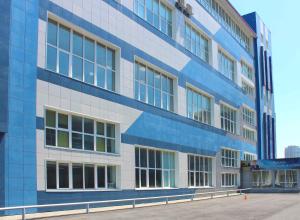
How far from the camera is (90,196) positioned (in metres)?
24.8

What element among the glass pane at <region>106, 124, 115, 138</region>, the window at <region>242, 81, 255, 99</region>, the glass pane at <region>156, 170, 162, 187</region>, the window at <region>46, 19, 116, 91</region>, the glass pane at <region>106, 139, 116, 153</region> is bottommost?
the glass pane at <region>156, 170, 162, 187</region>

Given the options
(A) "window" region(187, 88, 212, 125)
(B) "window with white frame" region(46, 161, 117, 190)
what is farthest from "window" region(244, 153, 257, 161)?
(B) "window with white frame" region(46, 161, 117, 190)

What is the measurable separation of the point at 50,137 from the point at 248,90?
42901 millimetres

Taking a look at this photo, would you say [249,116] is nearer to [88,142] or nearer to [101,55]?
[101,55]

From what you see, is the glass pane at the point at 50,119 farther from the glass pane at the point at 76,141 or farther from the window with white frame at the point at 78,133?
the glass pane at the point at 76,141

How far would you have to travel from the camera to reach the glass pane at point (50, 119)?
74.0ft

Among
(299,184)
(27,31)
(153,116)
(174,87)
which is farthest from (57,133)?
(299,184)

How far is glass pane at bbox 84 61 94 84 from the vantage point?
25.9 m

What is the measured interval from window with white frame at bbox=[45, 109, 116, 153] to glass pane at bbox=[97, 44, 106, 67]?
346 centimetres

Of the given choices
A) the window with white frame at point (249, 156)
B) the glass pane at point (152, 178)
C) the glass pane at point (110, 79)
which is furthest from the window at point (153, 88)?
the window with white frame at point (249, 156)

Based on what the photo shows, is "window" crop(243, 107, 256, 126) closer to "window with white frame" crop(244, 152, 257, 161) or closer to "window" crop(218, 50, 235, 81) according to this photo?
"window with white frame" crop(244, 152, 257, 161)

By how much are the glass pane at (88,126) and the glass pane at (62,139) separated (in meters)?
1.73

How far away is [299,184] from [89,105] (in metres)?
35.2

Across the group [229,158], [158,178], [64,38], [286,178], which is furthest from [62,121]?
[286,178]
